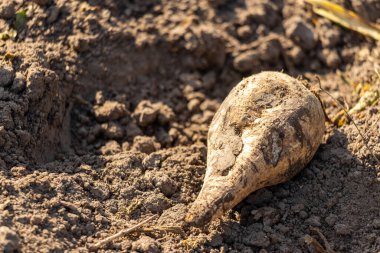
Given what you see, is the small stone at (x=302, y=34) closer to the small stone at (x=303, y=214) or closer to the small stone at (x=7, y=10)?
the small stone at (x=303, y=214)

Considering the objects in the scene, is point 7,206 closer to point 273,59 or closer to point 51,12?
point 51,12

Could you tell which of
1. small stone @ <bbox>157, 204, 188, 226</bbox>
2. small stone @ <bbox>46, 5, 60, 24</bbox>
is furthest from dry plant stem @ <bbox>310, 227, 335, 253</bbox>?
small stone @ <bbox>46, 5, 60, 24</bbox>

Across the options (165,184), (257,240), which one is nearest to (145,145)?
(165,184)

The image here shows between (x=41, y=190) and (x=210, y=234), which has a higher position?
(x=41, y=190)

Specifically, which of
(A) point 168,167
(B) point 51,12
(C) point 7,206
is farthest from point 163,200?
(B) point 51,12

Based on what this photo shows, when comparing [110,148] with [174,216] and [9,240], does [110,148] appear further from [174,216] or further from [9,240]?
[9,240]
